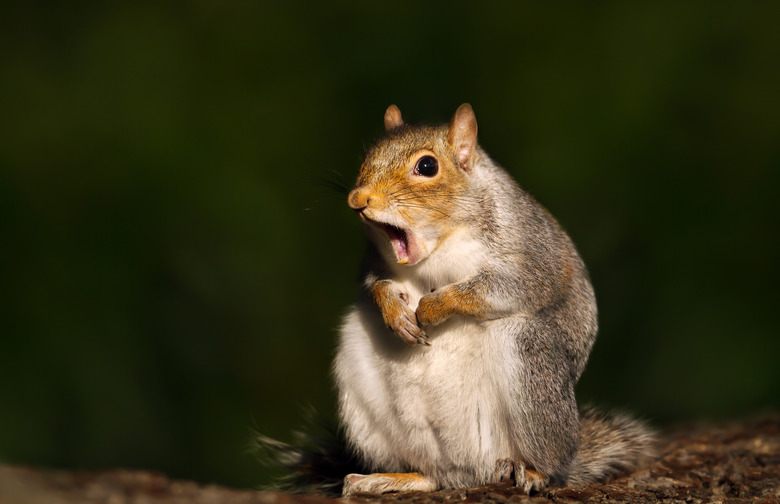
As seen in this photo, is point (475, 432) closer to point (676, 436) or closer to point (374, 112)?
point (676, 436)

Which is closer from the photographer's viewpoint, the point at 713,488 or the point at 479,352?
the point at 479,352

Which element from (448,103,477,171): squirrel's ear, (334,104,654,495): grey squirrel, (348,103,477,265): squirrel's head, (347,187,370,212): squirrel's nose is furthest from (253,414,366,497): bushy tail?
(448,103,477,171): squirrel's ear

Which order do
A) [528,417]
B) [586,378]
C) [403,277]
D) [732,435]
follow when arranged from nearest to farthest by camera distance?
[528,417]
[403,277]
[732,435]
[586,378]

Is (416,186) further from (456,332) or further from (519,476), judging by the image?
(519,476)

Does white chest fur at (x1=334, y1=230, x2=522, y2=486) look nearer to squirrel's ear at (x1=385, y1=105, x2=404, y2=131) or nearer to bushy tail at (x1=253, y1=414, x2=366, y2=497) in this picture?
bushy tail at (x1=253, y1=414, x2=366, y2=497)

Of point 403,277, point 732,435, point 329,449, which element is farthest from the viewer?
point 732,435

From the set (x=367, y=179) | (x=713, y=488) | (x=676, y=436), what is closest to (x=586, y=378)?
(x=676, y=436)

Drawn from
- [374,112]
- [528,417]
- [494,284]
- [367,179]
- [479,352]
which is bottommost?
[528,417]

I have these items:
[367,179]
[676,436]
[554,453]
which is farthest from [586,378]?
[367,179]

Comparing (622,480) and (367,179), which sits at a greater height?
(367,179)
